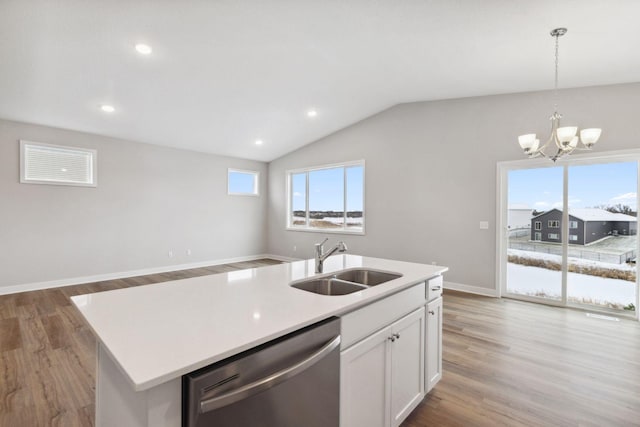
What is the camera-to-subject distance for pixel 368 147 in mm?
5914

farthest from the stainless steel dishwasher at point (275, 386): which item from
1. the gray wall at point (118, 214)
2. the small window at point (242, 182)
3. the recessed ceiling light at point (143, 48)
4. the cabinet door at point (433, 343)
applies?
the small window at point (242, 182)

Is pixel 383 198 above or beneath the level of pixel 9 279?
above

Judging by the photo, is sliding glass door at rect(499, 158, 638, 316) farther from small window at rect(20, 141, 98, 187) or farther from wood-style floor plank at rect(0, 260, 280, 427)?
small window at rect(20, 141, 98, 187)

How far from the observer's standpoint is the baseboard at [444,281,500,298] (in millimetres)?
4449

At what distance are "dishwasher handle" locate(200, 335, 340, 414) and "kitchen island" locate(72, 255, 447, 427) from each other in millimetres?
91

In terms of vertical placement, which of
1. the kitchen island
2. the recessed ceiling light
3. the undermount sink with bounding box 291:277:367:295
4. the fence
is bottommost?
the fence

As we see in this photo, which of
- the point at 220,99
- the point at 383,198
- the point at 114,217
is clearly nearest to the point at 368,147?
the point at 383,198

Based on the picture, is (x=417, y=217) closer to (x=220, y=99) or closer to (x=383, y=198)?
(x=383, y=198)

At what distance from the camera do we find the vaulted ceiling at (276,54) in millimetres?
2592

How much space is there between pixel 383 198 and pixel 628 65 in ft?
11.5

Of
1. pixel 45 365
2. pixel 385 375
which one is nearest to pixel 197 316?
pixel 385 375

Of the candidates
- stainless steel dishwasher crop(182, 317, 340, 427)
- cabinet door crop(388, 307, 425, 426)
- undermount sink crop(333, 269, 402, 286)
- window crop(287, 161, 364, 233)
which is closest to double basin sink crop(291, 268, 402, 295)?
undermount sink crop(333, 269, 402, 286)

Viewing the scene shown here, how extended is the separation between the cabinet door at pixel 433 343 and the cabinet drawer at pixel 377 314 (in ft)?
0.62

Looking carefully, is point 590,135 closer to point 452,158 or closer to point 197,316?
point 452,158
